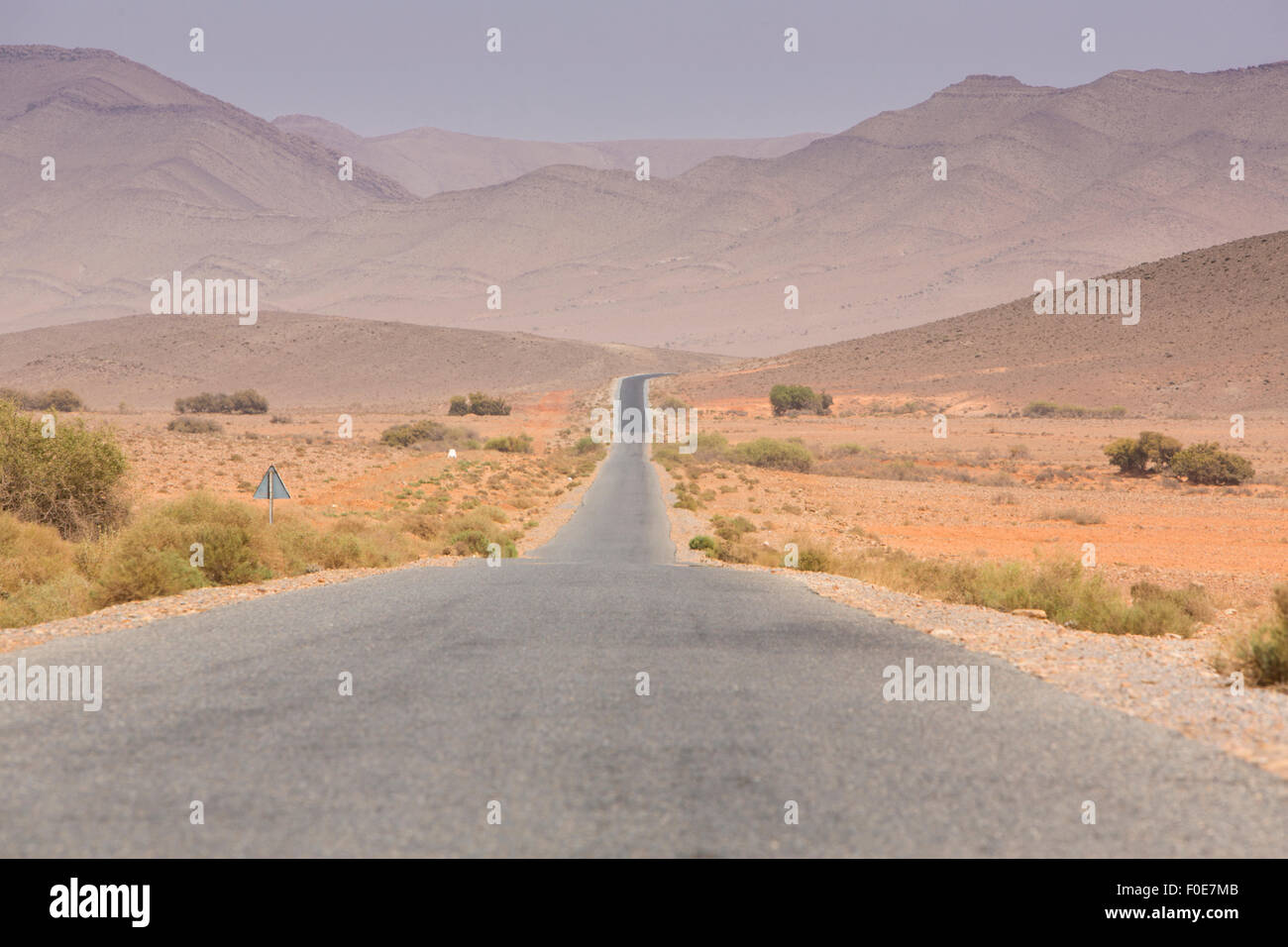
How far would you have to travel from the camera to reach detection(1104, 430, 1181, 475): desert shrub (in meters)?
44.9

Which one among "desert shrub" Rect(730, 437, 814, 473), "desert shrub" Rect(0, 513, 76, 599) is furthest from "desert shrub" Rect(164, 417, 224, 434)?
"desert shrub" Rect(0, 513, 76, 599)

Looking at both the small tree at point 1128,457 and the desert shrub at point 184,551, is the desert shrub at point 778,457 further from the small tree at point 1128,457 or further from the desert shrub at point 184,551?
the desert shrub at point 184,551

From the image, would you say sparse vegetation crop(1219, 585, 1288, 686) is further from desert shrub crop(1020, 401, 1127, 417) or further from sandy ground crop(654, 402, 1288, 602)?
desert shrub crop(1020, 401, 1127, 417)

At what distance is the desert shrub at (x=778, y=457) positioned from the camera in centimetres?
5138

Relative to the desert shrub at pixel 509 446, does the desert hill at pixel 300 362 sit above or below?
above

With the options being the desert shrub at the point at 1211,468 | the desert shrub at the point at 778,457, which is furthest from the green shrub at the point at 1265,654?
the desert shrub at the point at 778,457

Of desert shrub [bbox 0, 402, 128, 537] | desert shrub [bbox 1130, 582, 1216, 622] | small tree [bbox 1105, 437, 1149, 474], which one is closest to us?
desert shrub [bbox 1130, 582, 1216, 622]

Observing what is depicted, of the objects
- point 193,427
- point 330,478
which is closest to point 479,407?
point 193,427

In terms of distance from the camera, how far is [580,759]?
244 inches

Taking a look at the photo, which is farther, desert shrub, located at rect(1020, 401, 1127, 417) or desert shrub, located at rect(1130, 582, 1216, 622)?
desert shrub, located at rect(1020, 401, 1127, 417)

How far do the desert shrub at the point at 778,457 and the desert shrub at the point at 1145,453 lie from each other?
14.0 metres

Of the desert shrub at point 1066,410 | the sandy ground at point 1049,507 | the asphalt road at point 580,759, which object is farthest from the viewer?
the desert shrub at point 1066,410

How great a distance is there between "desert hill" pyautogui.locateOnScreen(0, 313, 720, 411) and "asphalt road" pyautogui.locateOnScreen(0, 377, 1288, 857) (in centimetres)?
9497
